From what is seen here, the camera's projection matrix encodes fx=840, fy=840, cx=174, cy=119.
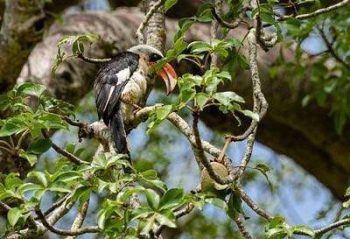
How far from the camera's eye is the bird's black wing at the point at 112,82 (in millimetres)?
2402

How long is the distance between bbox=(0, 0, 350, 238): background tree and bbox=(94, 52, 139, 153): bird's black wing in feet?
0.35

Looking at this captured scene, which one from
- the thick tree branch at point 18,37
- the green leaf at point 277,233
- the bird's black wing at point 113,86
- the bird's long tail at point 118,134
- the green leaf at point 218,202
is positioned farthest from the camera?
the thick tree branch at point 18,37

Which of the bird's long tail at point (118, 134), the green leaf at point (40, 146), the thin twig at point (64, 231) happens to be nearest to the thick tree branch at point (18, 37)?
the bird's long tail at point (118, 134)

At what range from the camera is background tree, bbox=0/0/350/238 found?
4.94 ft

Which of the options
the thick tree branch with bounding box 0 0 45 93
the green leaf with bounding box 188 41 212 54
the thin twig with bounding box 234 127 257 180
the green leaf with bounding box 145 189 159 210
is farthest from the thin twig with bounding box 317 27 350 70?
the green leaf with bounding box 145 189 159 210

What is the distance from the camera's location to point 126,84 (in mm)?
2529

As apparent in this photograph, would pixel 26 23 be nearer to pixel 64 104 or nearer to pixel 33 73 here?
pixel 33 73

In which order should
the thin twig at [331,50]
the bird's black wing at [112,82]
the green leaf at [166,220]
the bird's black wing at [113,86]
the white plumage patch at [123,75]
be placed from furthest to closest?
the thin twig at [331,50], the white plumage patch at [123,75], the bird's black wing at [112,82], the bird's black wing at [113,86], the green leaf at [166,220]

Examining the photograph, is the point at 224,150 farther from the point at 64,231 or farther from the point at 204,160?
the point at 64,231

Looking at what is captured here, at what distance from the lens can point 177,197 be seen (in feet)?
4.70

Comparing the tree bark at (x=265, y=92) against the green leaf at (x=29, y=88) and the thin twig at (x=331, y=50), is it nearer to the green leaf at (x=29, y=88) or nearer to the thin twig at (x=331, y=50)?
the thin twig at (x=331, y=50)

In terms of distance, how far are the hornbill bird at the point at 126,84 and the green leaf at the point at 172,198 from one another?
751 millimetres

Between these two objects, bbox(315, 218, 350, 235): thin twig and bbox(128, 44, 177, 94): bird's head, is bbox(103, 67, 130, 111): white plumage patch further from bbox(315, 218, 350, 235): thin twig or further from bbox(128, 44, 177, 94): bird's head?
bbox(315, 218, 350, 235): thin twig

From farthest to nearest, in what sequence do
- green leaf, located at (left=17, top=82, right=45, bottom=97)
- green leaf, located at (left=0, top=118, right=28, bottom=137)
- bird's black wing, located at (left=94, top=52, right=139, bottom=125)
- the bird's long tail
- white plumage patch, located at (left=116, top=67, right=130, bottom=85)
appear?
white plumage patch, located at (left=116, top=67, right=130, bottom=85) < bird's black wing, located at (left=94, top=52, right=139, bottom=125) < the bird's long tail < green leaf, located at (left=17, top=82, right=45, bottom=97) < green leaf, located at (left=0, top=118, right=28, bottom=137)
